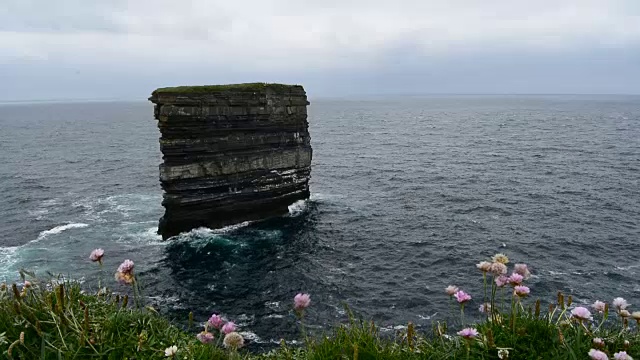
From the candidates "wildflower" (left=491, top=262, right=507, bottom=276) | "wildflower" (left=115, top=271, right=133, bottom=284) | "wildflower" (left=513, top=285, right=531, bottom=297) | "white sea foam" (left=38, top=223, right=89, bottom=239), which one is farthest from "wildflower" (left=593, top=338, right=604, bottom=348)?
"white sea foam" (left=38, top=223, right=89, bottom=239)

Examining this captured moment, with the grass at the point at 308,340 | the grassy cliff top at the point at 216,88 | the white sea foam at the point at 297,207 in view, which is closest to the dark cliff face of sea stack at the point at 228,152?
the grassy cliff top at the point at 216,88

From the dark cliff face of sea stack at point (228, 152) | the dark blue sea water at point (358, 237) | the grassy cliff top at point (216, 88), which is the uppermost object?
the grassy cliff top at point (216, 88)

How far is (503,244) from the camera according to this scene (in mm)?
35375

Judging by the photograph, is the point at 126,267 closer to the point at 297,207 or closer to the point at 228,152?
the point at 228,152

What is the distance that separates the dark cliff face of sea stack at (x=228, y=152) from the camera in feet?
125

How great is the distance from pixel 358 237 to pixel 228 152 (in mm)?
13938

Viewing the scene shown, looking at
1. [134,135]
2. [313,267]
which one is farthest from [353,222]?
[134,135]

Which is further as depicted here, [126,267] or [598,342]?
[126,267]

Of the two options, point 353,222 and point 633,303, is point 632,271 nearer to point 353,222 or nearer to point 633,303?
point 633,303

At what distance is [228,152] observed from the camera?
135 ft

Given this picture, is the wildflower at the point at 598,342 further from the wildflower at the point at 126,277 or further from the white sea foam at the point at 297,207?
the white sea foam at the point at 297,207

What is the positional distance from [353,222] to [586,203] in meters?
24.2

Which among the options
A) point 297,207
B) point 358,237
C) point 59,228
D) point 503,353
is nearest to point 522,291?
point 503,353

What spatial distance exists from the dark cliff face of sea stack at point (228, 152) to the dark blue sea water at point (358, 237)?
1939 mm
